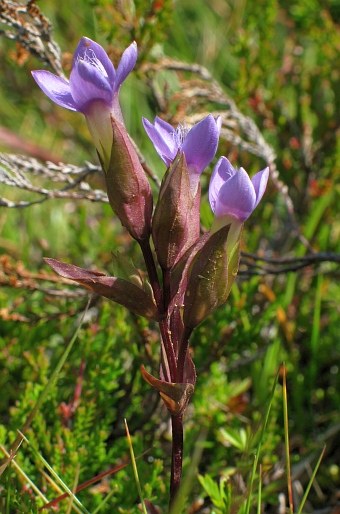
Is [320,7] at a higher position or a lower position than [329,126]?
higher

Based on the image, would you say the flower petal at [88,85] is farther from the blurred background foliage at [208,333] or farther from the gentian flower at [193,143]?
the blurred background foliage at [208,333]

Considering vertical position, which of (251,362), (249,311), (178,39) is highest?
(178,39)

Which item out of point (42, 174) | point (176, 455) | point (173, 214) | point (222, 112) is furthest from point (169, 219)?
point (222, 112)

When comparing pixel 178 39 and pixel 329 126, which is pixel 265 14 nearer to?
pixel 329 126

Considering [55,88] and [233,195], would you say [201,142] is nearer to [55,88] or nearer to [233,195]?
[233,195]

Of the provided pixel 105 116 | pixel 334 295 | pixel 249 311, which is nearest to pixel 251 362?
pixel 249 311
